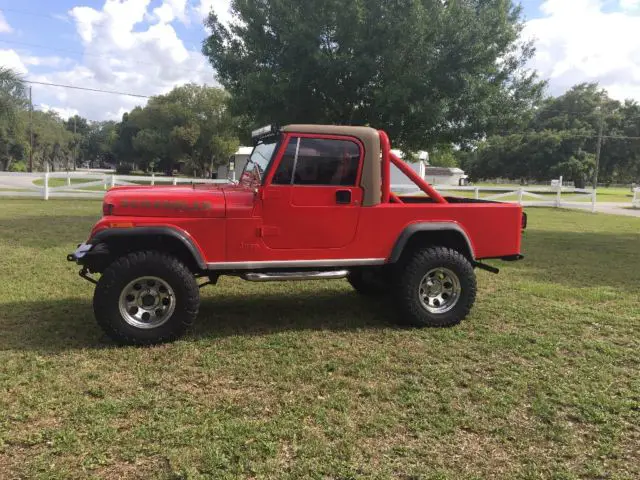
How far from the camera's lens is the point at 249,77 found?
1031 centimetres

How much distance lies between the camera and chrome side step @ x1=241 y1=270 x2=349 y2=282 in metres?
4.56

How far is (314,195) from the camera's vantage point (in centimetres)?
464

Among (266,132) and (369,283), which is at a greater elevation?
(266,132)

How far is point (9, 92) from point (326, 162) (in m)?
19.7

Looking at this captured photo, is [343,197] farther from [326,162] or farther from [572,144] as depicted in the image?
[572,144]

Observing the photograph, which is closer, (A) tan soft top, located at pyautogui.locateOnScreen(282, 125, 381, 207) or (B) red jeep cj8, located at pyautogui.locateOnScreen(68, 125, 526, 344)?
(B) red jeep cj8, located at pyautogui.locateOnScreen(68, 125, 526, 344)

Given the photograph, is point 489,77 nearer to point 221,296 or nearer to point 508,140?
point 221,296

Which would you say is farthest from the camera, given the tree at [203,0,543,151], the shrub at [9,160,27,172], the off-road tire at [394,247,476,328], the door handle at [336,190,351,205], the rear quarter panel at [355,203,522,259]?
the shrub at [9,160,27,172]

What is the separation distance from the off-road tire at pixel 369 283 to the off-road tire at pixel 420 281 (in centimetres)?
41

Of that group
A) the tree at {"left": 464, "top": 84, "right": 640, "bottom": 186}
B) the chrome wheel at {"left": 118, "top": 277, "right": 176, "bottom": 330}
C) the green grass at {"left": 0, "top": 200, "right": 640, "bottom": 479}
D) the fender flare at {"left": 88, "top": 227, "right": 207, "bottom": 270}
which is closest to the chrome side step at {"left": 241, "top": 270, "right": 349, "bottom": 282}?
the fender flare at {"left": 88, "top": 227, "right": 207, "bottom": 270}

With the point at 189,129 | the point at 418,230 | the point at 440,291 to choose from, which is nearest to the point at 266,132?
the point at 418,230

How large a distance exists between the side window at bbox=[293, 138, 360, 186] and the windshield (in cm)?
30

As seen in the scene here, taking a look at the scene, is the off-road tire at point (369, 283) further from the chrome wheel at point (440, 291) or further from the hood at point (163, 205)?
the hood at point (163, 205)

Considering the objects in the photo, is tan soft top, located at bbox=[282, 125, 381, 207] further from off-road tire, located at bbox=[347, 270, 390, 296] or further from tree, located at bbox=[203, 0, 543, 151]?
tree, located at bbox=[203, 0, 543, 151]
